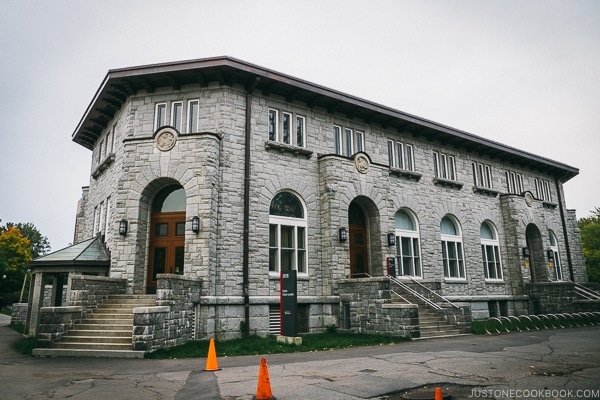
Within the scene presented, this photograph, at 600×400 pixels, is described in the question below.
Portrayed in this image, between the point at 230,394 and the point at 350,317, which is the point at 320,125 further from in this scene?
the point at 230,394

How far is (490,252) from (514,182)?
5.18 meters

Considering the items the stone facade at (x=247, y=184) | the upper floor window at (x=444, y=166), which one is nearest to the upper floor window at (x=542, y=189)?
the upper floor window at (x=444, y=166)

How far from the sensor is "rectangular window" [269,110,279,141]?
51.9 ft

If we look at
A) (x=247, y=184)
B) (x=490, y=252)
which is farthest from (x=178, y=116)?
(x=490, y=252)

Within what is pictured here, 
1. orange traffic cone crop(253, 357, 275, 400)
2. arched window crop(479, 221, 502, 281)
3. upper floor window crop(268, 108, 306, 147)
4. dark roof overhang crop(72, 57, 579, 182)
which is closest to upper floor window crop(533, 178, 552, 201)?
arched window crop(479, 221, 502, 281)

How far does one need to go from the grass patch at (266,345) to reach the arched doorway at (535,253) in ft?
48.2

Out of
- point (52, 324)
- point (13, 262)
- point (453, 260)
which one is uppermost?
point (13, 262)

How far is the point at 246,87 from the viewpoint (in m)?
15.3

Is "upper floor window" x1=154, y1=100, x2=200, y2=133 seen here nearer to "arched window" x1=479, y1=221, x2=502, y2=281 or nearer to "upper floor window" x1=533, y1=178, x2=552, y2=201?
"arched window" x1=479, y1=221, x2=502, y2=281

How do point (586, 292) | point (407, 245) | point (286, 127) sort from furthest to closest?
point (586, 292), point (407, 245), point (286, 127)

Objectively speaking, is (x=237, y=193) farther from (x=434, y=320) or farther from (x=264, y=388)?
(x=264, y=388)

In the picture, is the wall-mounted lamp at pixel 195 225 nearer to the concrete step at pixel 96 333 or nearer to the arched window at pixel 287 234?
the arched window at pixel 287 234

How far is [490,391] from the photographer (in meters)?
6.03

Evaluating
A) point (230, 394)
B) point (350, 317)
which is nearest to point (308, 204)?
point (350, 317)
